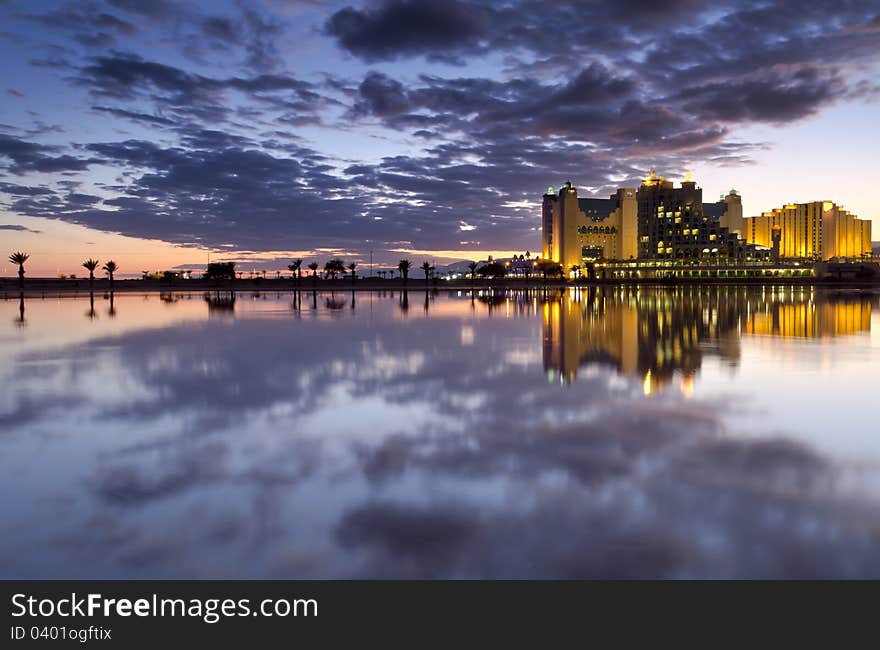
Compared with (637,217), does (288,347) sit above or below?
below

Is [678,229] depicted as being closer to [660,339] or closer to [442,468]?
[660,339]

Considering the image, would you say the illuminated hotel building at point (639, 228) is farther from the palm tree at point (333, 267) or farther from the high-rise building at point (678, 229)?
the palm tree at point (333, 267)

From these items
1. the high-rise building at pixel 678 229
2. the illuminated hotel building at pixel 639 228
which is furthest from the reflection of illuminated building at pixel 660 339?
the high-rise building at pixel 678 229

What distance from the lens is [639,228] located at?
19850 centimetres

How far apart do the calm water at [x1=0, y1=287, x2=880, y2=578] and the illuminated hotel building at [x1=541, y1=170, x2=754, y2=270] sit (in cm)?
18094

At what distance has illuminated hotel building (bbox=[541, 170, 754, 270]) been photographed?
187 m

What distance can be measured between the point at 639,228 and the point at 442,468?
20370 centimetres

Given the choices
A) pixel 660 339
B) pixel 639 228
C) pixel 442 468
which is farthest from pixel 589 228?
pixel 442 468

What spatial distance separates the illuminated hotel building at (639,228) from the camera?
186750mm

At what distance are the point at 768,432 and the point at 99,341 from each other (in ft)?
66.9

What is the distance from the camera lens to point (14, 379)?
1352 cm

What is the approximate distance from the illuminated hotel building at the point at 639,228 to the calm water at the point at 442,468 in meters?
181
